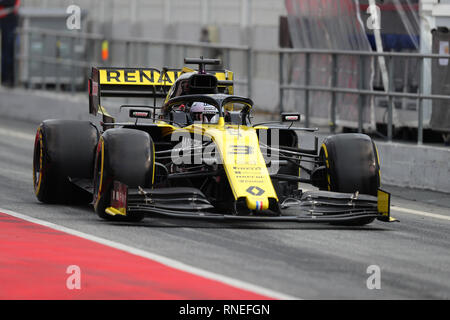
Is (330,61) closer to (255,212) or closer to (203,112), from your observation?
(203,112)

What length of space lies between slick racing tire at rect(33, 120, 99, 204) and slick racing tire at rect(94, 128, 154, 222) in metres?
1.40

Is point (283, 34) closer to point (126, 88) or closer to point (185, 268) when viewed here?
point (126, 88)

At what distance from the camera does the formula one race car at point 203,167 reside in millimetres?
11172

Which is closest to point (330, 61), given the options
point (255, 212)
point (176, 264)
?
point (255, 212)

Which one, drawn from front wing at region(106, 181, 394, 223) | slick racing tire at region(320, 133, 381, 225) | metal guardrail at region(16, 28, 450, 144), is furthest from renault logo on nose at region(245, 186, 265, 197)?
metal guardrail at region(16, 28, 450, 144)

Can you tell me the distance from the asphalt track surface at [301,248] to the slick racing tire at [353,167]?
0.42m

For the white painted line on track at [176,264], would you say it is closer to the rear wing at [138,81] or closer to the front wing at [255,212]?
the front wing at [255,212]

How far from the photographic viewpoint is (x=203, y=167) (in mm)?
11711

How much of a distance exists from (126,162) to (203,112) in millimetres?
1649

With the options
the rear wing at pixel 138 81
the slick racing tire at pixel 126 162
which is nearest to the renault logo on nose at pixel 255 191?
the slick racing tire at pixel 126 162

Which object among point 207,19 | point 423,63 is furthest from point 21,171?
point 207,19

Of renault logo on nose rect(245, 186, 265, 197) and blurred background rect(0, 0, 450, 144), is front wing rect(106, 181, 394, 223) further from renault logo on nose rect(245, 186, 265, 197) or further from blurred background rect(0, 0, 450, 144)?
blurred background rect(0, 0, 450, 144)

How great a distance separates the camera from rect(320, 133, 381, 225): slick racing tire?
1199 cm

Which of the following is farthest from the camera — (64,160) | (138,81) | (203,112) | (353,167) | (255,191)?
(138,81)
